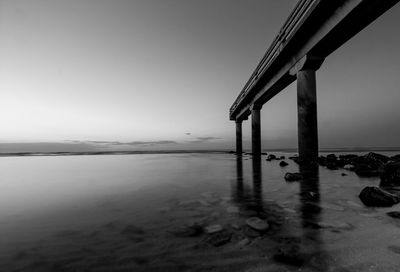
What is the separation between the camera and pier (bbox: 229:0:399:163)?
6.14 m

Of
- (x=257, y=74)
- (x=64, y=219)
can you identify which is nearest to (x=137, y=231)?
(x=64, y=219)

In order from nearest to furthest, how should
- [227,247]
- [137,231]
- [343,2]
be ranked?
[227,247] → [137,231] → [343,2]

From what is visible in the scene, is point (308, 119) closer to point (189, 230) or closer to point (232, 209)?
point (232, 209)

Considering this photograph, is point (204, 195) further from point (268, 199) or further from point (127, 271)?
point (127, 271)

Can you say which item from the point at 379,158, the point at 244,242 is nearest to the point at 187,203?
the point at 244,242

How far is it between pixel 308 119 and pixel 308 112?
31 centimetres

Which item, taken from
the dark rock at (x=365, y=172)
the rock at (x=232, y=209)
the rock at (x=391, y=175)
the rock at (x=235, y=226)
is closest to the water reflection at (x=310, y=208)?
the rock at (x=235, y=226)

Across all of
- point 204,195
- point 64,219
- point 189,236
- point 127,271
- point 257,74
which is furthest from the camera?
point 257,74

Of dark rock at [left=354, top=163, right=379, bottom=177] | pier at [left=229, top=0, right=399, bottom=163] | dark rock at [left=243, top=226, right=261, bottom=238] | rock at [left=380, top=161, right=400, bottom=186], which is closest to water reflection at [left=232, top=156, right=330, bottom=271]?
dark rock at [left=243, top=226, right=261, bottom=238]

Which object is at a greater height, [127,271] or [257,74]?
[257,74]

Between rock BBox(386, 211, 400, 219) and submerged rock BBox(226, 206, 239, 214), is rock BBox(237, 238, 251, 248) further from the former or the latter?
rock BBox(386, 211, 400, 219)

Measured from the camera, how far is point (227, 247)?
66.5 inches

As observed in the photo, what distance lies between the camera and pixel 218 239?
1869 millimetres

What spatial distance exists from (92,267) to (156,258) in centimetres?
48
